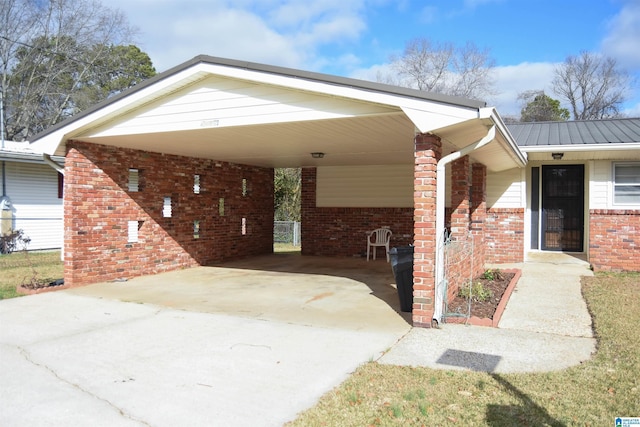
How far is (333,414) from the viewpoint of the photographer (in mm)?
3607

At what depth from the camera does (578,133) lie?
11570 millimetres

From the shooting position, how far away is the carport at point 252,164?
618 centimetres

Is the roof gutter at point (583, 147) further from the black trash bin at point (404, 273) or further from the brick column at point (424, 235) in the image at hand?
the brick column at point (424, 235)

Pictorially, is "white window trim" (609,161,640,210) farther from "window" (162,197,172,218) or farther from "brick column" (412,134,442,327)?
"window" (162,197,172,218)

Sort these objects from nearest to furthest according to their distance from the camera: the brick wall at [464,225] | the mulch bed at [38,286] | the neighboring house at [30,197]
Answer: the brick wall at [464,225], the mulch bed at [38,286], the neighboring house at [30,197]

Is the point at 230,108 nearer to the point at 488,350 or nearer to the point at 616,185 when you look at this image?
the point at 488,350

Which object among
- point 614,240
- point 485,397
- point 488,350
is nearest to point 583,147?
point 614,240

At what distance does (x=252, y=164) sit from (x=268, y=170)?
50.5 inches

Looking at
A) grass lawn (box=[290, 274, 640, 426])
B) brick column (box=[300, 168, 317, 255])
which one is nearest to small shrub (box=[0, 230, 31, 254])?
brick column (box=[300, 168, 317, 255])

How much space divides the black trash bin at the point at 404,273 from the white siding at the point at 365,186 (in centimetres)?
686

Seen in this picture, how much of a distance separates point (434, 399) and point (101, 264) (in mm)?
7395

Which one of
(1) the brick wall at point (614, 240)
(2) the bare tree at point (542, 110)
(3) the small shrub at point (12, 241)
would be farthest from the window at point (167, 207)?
(2) the bare tree at point (542, 110)

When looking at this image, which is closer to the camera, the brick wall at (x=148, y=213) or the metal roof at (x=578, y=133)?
the brick wall at (x=148, y=213)

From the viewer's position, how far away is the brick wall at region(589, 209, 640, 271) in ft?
34.3
